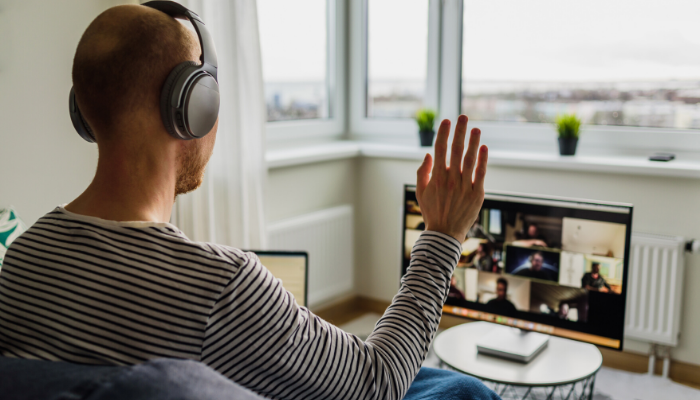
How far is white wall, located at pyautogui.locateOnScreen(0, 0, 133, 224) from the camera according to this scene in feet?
5.92

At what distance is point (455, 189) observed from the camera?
0.83 meters

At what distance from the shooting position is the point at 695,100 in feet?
8.23

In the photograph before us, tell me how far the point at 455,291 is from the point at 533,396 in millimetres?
723

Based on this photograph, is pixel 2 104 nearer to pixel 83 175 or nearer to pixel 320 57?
pixel 83 175

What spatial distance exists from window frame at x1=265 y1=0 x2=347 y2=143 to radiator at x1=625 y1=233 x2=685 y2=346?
1.65m

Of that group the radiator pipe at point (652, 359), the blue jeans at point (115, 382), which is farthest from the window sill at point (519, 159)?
the blue jeans at point (115, 382)

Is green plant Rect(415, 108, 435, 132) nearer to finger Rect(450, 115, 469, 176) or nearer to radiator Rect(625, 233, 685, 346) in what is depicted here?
radiator Rect(625, 233, 685, 346)

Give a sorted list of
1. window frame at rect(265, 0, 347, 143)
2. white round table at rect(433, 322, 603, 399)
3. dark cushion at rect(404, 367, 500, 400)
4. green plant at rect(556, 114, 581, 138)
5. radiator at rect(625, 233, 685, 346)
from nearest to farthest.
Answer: dark cushion at rect(404, 367, 500, 400)
white round table at rect(433, 322, 603, 399)
radiator at rect(625, 233, 685, 346)
green plant at rect(556, 114, 581, 138)
window frame at rect(265, 0, 347, 143)

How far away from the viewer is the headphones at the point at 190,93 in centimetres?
74

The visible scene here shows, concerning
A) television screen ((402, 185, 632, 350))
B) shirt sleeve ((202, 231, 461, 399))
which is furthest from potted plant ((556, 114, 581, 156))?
shirt sleeve ((202, 231, 461, 399))

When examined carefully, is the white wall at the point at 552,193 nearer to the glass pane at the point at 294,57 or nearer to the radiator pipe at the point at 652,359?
the radiator pipe at the point at 652,359

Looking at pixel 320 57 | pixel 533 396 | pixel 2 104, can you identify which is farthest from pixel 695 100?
pixel 2 104

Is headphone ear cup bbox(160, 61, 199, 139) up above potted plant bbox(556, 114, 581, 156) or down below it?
above

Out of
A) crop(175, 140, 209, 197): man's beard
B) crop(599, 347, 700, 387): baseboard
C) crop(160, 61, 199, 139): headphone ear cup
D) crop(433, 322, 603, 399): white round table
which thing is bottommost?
crop(599, 347, 700, 387): baseboard
